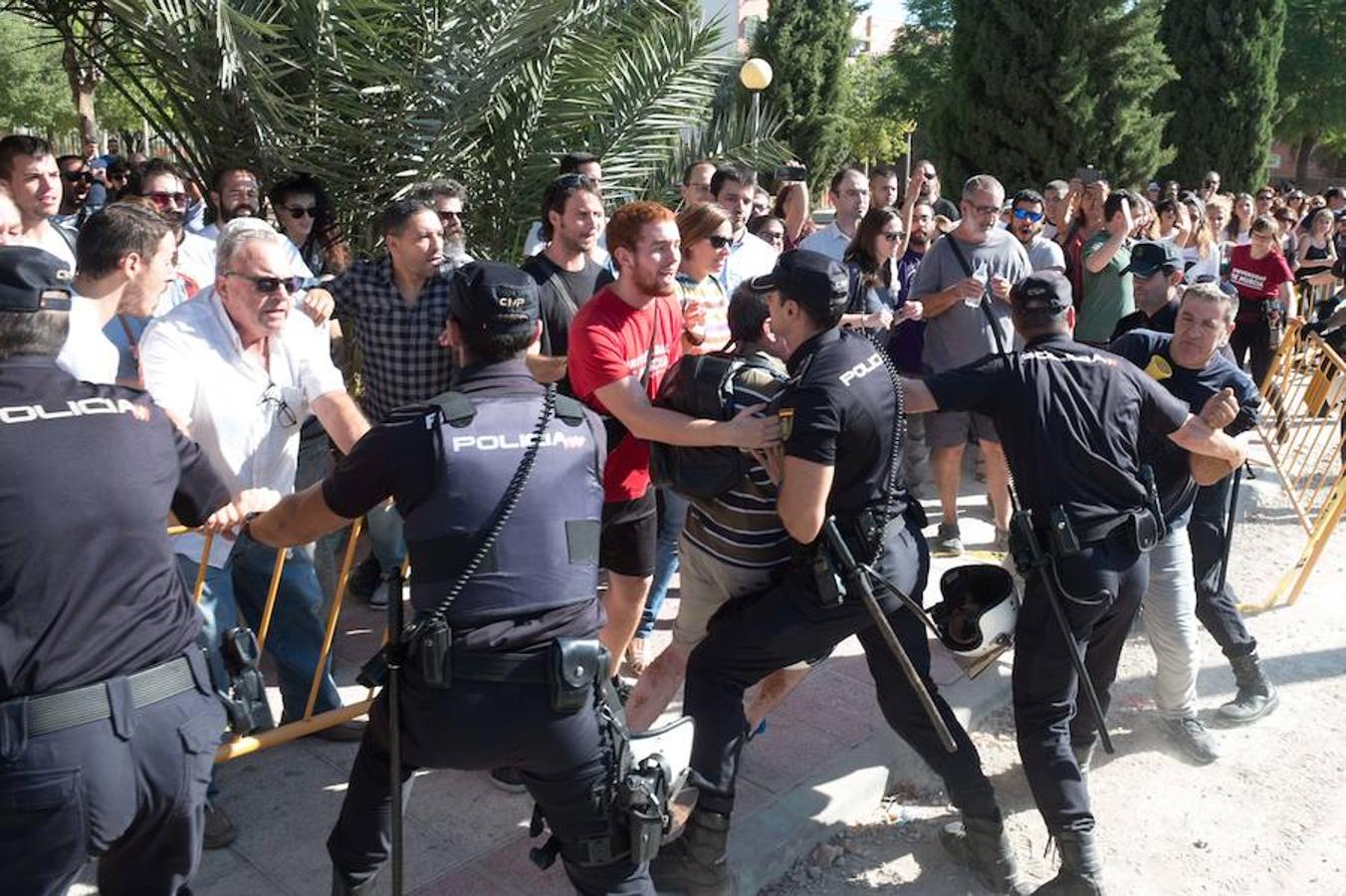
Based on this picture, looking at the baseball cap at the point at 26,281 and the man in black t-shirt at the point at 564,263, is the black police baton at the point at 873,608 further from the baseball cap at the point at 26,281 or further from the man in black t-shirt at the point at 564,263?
the baseball cap at the point at 26,281

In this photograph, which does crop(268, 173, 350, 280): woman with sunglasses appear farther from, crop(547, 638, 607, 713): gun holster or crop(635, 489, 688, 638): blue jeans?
crop(547, 638, 607, 713): gun holster

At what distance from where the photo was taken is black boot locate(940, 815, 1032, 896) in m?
3.64

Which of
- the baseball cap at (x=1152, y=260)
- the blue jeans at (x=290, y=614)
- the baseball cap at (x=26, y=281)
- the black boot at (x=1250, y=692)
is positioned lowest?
the black boot at (x=1250, y=692)

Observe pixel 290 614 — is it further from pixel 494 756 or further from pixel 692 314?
pixel 692 314

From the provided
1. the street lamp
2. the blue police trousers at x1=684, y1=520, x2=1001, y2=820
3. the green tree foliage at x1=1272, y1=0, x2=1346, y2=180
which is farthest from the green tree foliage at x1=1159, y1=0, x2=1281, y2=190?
the blue police trousers at x1=684, y1=520, x2=1001, y2=820

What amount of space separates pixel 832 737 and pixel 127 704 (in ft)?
9.45

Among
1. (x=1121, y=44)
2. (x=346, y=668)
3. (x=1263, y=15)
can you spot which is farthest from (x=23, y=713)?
(x=1263, y=15)

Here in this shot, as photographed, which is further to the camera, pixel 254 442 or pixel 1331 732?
pixel 1331 732

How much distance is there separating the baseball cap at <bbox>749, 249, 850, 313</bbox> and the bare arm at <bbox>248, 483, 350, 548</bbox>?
4.86ft

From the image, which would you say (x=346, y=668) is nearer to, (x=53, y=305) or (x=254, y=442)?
(x=254, y=442)

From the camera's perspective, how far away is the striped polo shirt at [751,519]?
350 centimetres

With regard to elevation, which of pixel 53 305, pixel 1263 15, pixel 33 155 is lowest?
pixel 53 305

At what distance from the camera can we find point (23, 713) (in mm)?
2133

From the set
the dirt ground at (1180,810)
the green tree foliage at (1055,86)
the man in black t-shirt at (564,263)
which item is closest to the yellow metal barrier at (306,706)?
the man in black t-shirt at (564,263)
